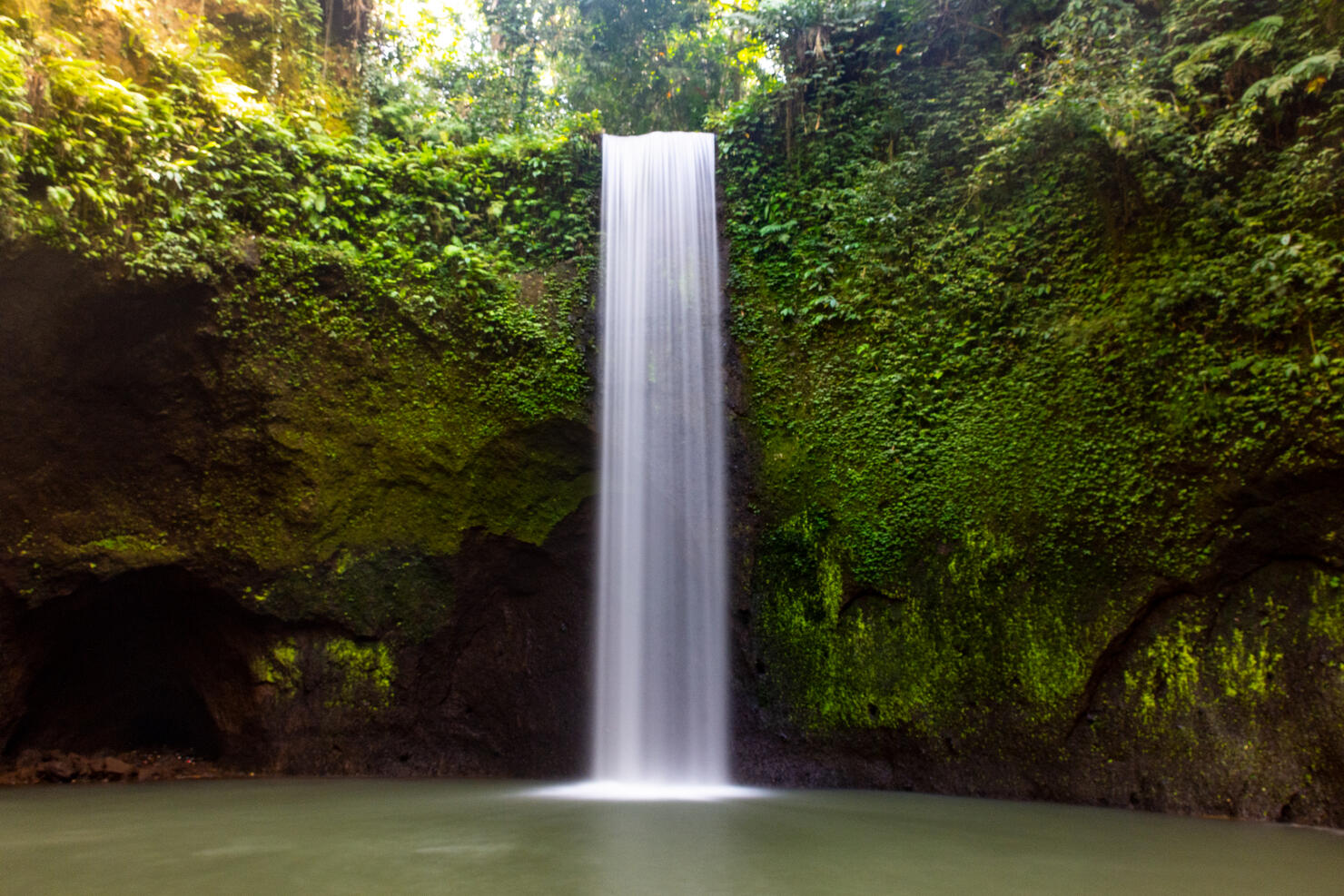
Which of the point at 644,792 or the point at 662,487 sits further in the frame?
the point at 662,487

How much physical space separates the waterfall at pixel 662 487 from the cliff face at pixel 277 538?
47 centimetres

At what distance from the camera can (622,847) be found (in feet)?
14.9

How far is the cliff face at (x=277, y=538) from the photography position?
24.6 ft

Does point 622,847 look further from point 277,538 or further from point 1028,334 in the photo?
point 1028,334

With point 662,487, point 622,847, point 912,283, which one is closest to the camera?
point 622,847

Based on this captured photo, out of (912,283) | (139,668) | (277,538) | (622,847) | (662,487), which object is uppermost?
(912,283)

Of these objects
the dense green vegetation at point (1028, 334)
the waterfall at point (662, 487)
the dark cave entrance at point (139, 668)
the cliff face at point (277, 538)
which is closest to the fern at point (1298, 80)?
the dense green vegetation at point (1028, 334)

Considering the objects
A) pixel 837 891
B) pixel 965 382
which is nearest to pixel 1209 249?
pixel 965 382

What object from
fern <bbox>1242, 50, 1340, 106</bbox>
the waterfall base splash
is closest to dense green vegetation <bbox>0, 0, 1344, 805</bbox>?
fern <bbox>1242, 50, 1340, 106</bbox>

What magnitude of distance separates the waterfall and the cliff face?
0.47m

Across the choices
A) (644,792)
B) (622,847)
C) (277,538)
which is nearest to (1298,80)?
(622,847)

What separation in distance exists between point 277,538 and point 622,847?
527 centimetres

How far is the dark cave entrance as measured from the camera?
779 centimetres

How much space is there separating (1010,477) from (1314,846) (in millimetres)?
3364
